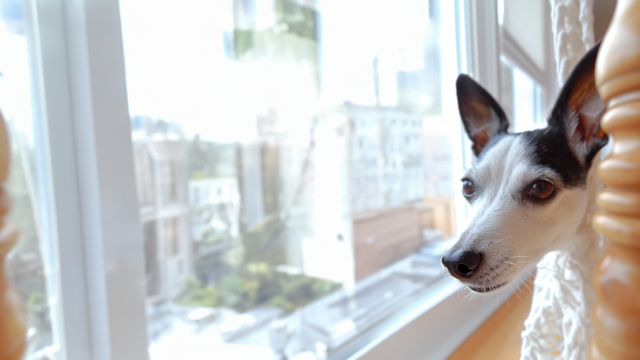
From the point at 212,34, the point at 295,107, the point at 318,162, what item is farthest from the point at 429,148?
the point at 212,34

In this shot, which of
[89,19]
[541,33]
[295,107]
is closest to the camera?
[89,19]

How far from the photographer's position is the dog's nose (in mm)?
481

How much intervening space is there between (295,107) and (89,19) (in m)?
0.63

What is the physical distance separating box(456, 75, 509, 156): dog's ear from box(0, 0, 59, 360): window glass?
0.63 m

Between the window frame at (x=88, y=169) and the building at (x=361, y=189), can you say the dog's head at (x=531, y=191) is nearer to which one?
the window frame at (x=88, y=169)

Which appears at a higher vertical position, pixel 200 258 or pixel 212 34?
pixel 212 34

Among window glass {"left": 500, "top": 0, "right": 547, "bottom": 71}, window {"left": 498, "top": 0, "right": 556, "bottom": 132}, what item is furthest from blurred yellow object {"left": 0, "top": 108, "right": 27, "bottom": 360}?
window glass {"left": 500, "top": 0, "right": 547, "bottom": 71}

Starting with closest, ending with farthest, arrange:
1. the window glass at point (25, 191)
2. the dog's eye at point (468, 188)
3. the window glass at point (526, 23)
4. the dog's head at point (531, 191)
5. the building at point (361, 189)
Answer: the window glass at point (25, 191)
the dog's head at point (531, 191)
the dog's eye at point (468, 188)
the building at point (361, 189)
the window glass at point (526, 23)

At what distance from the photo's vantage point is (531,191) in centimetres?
54

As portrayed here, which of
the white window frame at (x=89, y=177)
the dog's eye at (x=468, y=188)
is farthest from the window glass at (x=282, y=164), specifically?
the dog's eye at (x=468, y=188)

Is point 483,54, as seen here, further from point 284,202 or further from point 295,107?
point 284,202

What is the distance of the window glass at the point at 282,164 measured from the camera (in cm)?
74

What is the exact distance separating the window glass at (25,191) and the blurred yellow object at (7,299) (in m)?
0.21

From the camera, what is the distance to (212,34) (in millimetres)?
818
